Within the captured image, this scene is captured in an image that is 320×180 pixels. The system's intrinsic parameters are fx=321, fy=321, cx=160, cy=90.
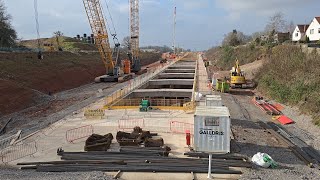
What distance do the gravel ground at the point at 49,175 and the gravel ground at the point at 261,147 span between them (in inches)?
256

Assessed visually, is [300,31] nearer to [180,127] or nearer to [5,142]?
[180,127]

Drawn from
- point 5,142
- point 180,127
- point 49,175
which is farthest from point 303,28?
point 49,175

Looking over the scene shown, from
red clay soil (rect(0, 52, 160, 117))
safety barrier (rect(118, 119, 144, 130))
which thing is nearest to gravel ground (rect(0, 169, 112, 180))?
safety barrier (rect(118, 119, 144, 130))

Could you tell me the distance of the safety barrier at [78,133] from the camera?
2011 cm

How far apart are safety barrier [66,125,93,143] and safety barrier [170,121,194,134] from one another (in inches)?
221

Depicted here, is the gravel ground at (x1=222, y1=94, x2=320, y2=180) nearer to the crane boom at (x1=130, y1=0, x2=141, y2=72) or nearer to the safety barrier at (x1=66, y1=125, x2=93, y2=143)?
the safety barrier at (x1=66, y1=125, x2=93, y2=143)

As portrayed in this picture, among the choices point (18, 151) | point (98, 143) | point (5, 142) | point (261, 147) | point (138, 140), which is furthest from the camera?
point (5, 142)

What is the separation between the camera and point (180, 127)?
22469 mm

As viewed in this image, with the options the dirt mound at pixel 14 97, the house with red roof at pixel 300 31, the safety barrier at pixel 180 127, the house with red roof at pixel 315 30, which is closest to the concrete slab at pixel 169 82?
the dirt mound at pixel 14 97

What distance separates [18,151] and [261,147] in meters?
13.8

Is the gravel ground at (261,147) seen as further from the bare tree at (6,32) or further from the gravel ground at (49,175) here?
the bare tree at (6,32)

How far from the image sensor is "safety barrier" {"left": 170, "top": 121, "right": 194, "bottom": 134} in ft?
70.4

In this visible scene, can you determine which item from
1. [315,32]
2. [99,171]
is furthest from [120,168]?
[315,32]

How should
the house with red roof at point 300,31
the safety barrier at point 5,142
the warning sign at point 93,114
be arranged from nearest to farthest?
the safety barrier at point 5,142 → the warning sign at point 93,114 → the house with red roof at point 300,31
